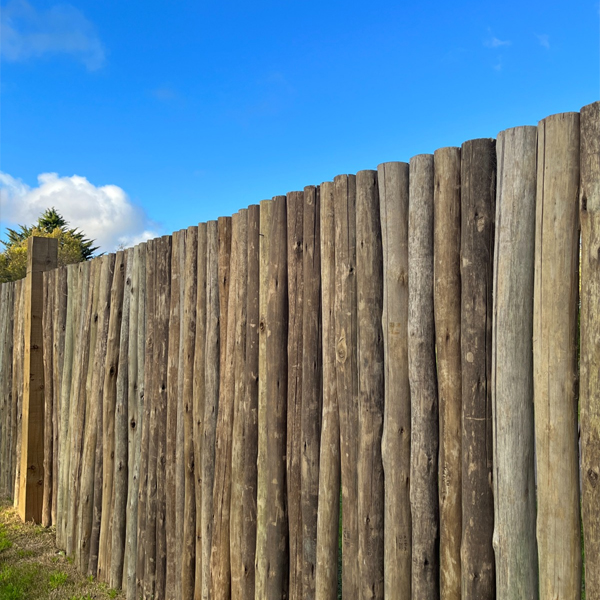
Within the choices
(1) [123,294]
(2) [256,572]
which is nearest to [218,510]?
(2) [256,572]

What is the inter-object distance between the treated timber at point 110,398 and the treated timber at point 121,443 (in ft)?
0.29

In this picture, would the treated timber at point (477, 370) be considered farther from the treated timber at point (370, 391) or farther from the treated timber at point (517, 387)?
the treated timber at point (370, 391)

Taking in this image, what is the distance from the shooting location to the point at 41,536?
6238 mm

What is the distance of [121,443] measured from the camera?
16.8ft

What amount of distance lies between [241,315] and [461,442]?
1716mm

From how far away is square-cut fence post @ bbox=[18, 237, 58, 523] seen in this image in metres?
6.68

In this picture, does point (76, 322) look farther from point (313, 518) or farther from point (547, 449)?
point (547, 449)

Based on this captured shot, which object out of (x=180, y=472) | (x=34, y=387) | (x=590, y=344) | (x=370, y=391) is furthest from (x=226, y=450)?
(x=34, y=387)

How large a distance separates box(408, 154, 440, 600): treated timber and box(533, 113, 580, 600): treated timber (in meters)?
0.51

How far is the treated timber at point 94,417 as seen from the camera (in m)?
5.49

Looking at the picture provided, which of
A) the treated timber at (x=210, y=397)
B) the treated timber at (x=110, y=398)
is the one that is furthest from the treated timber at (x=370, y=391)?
the treated timber at (x=110, y=398)

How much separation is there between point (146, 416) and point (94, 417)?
1.04 meters

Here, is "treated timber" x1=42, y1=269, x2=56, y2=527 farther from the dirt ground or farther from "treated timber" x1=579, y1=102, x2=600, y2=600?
"treated timber" x1=579, y1=102, x2=600, y2=600

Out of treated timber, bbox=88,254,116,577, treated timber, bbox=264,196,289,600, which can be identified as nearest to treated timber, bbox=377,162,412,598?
treated timber, bbox=264,196,289,600
